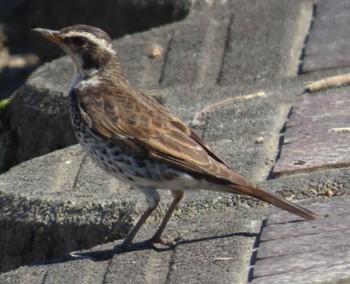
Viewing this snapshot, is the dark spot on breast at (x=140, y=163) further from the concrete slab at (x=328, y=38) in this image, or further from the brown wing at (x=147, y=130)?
the concrete slab at (x=328, y=38)

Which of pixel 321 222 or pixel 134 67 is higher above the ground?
pixel 134 67

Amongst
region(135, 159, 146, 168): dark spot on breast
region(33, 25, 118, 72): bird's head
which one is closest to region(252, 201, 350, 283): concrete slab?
region(135, 159, 146, 168): dark spot on breast

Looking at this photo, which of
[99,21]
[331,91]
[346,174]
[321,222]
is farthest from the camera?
[99,21]

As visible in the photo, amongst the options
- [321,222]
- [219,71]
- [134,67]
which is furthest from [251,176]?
[134,67]

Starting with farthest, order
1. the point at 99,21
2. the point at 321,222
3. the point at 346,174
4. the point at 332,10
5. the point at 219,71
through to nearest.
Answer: the point at 99,21
the point at 332,10
the point at 219,71
the point at 346,174
the point at 321,222

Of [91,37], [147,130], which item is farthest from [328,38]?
[147,130]

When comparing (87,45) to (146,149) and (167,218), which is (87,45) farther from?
(167,218)

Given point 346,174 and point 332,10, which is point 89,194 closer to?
point 346,174

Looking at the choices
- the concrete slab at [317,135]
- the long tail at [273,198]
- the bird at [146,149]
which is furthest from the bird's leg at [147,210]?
the concrete slab at [317,135]
